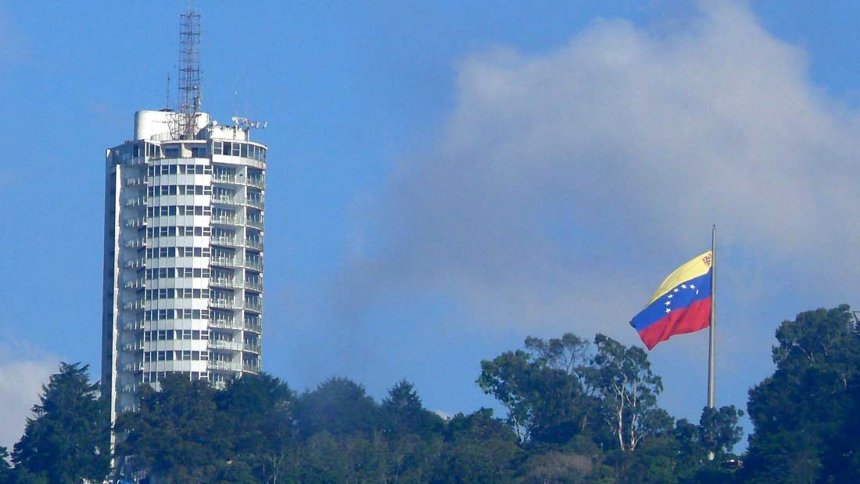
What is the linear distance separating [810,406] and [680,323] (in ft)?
56.7

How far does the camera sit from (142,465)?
162750mm

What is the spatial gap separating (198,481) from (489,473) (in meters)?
21.8

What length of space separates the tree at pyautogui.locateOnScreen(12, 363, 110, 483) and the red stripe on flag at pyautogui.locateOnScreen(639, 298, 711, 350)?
56489 millimetres

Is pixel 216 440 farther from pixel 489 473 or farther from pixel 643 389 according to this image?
pixel 643 389

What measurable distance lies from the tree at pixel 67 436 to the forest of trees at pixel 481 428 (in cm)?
14

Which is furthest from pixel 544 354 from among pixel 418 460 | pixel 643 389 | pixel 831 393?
pixel 831 393

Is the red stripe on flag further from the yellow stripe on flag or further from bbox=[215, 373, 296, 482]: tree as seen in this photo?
bbox=[215, 373, 296, 482]: tree

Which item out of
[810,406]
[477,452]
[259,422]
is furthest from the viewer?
[259,422]

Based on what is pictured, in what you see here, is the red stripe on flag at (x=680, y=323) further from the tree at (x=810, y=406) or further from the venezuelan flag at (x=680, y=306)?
the tree at (x=810, y=406)

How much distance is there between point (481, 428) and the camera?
545 ft

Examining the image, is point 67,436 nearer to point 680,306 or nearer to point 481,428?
point 481,428

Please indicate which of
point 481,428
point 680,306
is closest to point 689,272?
point 680,306

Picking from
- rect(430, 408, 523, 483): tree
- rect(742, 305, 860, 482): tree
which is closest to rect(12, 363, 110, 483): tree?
rect(430, 408, 523, 483): tree

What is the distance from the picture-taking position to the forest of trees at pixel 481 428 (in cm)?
14700
